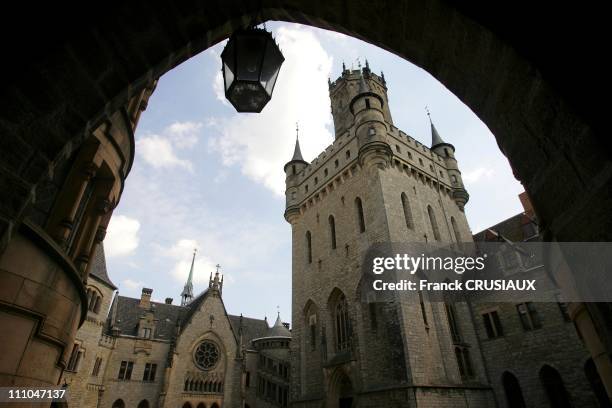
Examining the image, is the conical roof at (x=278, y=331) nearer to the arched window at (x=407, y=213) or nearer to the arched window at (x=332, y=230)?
the arched window at (x=332, y=230)

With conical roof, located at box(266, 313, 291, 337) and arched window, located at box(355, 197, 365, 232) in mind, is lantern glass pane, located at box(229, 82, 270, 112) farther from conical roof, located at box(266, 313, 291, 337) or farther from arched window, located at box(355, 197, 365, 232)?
conical roof, located at box(266, 313, 291, 337)

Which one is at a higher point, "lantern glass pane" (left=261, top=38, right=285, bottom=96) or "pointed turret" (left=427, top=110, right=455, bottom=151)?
"pointed turret" (left=427, top=110, right=455, bottom=151)

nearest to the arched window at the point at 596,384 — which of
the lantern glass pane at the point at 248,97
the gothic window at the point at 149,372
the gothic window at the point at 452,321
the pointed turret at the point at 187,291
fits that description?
the gothic window at the point at 452,321

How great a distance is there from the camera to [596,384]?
1391 cm

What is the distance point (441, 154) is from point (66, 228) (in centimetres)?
2662

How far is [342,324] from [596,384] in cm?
1081

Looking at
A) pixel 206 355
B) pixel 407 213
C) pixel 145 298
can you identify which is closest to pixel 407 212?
pixel 407 213

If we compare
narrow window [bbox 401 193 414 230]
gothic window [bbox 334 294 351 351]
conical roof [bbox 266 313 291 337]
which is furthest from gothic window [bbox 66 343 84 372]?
narrow window [bbox 401 193 414 230]

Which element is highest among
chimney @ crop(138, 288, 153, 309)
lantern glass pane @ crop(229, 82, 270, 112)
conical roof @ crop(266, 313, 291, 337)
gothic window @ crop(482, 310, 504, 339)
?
chimney @ crop(138, 288, 153, 309)

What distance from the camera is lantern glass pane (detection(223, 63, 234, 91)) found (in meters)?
3.10

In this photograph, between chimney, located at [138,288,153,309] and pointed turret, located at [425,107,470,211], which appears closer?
pointed turret, located at [425,107,470,211]

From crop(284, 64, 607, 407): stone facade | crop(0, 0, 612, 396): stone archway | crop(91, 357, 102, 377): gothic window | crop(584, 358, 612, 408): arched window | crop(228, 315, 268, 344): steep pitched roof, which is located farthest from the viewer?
crop(228, 315, 268, 344): steep pitched roof

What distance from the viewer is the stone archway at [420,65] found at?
1492mm

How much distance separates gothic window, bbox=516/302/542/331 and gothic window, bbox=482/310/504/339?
118cm
